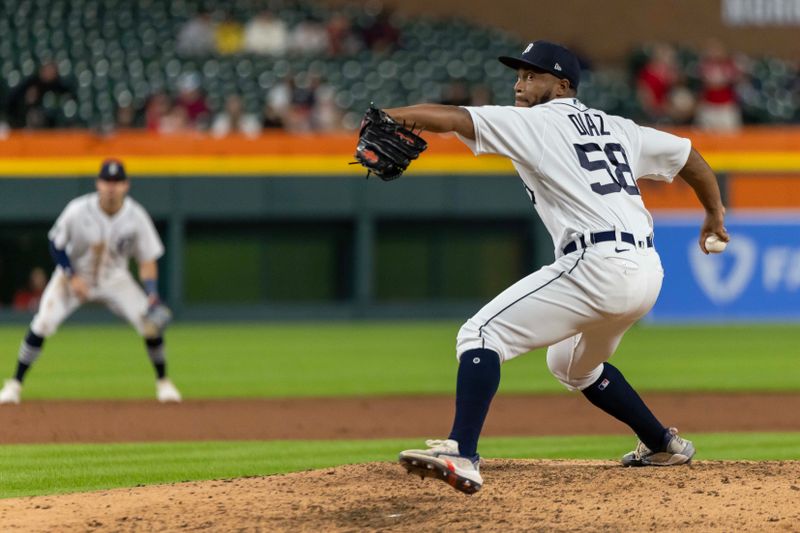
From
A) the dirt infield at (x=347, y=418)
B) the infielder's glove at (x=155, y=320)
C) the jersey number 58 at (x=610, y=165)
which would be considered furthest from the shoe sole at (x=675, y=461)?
the infielder's glove at (x=155, y=320)

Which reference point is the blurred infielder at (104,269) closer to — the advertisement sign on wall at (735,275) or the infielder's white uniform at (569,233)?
the infielder's white uniform at (569,233)

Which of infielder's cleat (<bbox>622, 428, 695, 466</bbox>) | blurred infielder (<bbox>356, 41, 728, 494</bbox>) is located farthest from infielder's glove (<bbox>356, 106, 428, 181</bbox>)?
infielder's cleat (<bbox>622, 428, 695, 466</bbox>)

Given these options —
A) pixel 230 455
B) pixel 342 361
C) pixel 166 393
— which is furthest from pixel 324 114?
pixel 230 455

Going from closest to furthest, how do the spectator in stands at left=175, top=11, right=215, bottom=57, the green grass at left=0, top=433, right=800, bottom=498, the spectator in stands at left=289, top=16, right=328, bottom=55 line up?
the green grass at left=0, top=433, right=800, bottom=498
the spectator in stands at left=175, top=11, right=215, bottom=57
the spectator in stands at left=289, top=16, right=328, bottom=55

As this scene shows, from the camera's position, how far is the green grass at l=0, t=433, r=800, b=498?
251 inches

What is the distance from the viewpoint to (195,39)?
19.3m

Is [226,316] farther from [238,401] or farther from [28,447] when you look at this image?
[28,447]

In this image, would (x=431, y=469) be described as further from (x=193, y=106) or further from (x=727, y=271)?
(x=727, y=271)

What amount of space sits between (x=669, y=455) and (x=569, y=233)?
53.0 inches

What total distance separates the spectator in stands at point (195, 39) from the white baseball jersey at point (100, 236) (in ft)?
31.3

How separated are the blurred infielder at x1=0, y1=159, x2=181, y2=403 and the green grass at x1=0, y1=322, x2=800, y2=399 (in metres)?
0.70

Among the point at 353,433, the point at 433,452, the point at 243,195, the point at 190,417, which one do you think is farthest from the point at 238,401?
the point at 243,195

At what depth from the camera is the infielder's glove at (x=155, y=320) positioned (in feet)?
31.6

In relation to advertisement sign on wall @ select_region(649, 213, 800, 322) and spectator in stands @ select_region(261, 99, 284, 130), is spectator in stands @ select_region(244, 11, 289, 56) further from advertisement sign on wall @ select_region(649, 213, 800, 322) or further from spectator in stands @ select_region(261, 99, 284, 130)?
advertisement sign on wall @ select_region(649, 213, 800, 322)
